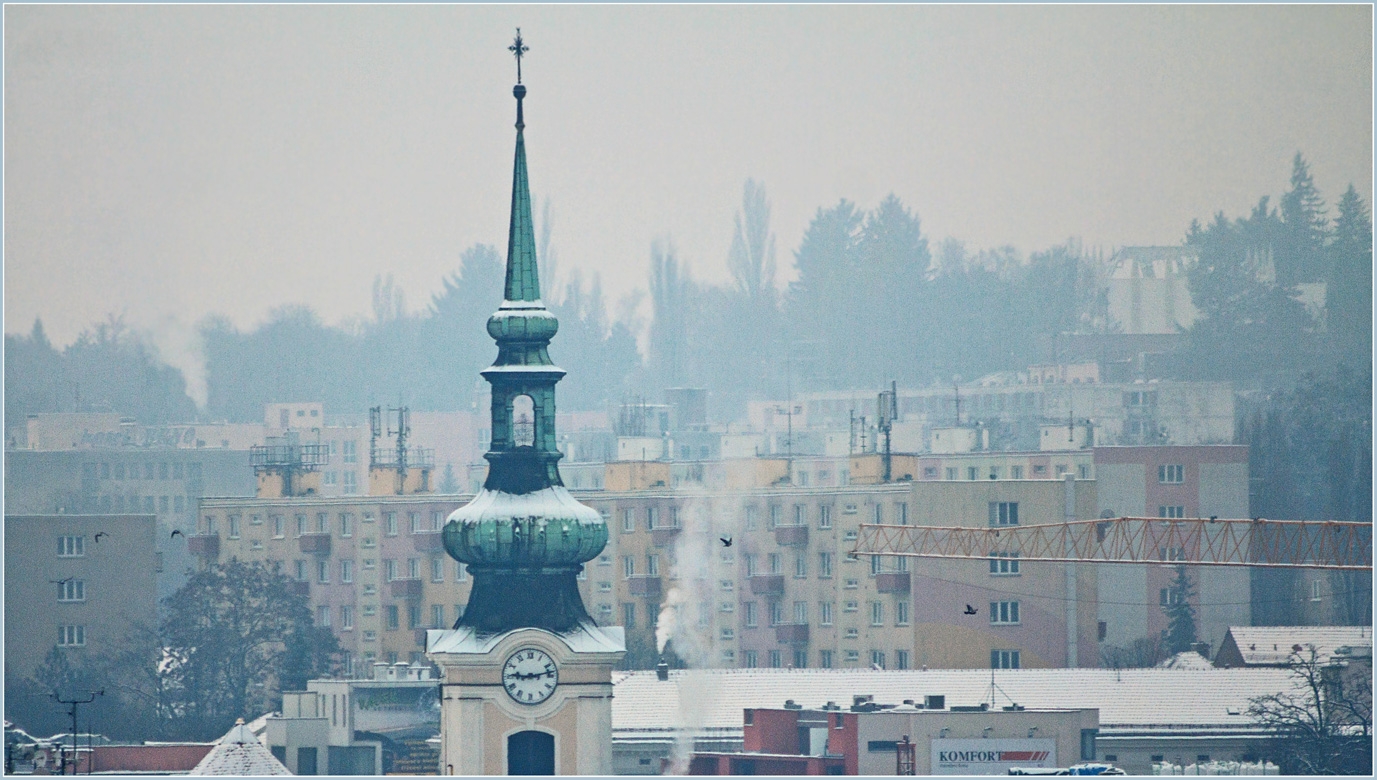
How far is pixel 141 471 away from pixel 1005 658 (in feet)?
149

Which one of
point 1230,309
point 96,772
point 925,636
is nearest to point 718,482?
point 925,636

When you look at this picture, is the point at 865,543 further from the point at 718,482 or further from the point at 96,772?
the point at 96,772

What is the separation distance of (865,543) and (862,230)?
140ft

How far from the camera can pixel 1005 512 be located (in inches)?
3196

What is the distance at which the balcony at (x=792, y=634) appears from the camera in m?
87.6

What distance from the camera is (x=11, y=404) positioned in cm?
10919

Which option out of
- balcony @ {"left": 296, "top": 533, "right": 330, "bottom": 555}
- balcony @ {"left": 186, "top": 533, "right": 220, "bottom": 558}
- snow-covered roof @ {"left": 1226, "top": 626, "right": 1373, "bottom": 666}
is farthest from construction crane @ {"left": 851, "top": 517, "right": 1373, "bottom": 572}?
balcony @ {"left": 186, "top": 533, "right": 220, "bottom": 558}

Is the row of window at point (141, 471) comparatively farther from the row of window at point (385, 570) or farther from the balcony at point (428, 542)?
the balcony at point (428, 542)

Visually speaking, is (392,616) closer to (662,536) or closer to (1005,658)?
(662,536)

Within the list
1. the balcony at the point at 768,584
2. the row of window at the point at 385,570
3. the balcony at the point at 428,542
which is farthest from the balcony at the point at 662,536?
the balcony at the point at 428,542

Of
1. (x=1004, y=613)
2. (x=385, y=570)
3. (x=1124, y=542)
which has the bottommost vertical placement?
(x=1004, y=613)

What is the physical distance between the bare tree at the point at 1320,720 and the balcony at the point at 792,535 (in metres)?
23.2

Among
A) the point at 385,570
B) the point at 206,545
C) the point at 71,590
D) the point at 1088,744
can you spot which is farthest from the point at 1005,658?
the point at 206,545

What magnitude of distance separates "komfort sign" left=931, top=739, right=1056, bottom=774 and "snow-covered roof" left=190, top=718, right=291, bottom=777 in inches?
460
